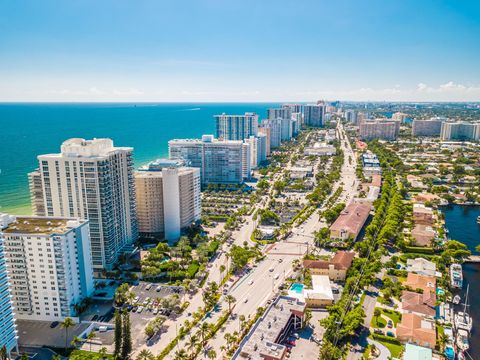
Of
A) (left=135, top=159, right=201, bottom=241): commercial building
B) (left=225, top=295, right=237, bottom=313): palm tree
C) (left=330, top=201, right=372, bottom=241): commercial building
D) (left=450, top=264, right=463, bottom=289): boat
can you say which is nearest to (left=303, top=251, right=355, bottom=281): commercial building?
(left=330, top=201, right=372, bottom=241): commercial building

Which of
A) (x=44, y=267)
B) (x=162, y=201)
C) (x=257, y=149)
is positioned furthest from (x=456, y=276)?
(x=257, y=149)

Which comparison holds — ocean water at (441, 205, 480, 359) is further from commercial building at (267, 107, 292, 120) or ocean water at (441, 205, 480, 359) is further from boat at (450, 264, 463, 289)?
commercial building at (267, 107, 292, 120)

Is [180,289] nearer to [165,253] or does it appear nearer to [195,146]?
[165,253]

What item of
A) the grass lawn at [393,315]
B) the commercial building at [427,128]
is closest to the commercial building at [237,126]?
the grass lawn at [393,315]

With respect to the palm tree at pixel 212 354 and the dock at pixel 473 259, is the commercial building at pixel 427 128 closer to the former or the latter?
the dock at pixel 473 259

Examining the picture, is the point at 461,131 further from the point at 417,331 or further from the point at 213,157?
the point at 417,331

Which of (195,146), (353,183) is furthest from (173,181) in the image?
(353,183)
